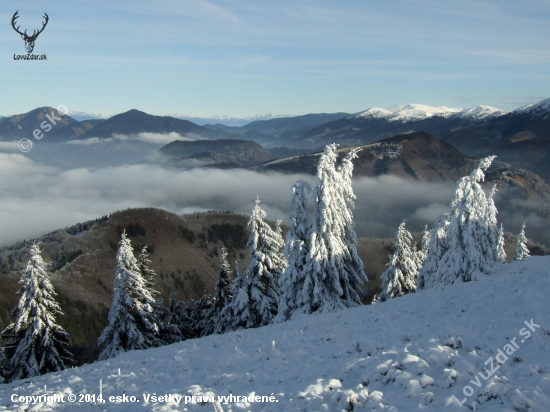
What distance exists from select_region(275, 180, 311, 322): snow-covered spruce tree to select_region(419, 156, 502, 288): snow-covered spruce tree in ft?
28.7

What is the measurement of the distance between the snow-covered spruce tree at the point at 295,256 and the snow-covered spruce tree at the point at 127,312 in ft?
41.7

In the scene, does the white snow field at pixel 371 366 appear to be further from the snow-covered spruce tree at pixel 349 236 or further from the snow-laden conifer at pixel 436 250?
the snow-covered spruce tree at pixel 349 236

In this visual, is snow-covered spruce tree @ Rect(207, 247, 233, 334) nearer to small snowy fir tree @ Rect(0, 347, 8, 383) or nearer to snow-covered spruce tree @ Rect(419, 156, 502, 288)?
small snowy fir tree @ Rect(0, 347, 8, 383)

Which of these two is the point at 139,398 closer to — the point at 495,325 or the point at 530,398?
the point at 530,398

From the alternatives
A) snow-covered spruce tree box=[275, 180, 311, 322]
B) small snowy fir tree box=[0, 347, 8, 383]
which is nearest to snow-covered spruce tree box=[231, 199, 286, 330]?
snow-covered spruce tree box=[275, 180, 311, 322]

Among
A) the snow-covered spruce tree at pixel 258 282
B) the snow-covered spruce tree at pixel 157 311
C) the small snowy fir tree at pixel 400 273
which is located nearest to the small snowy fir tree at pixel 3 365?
the snow-covered spruce tree at pixel 157 311

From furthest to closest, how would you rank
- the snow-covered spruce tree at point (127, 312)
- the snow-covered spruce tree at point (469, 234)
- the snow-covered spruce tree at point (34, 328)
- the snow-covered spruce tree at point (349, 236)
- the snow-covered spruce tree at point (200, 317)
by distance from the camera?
the snow-covered spruce tree at point (200, 317), the snow-covered spruce tree at point (127, 312), the snow-covered spruce tree at point (34, 328), the snow-covered spruce tree at point (349, 236), the snow-covered spruce tree at point (469, 234)

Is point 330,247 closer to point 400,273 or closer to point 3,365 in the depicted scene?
point 400,273

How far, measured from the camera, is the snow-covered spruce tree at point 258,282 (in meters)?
28.4

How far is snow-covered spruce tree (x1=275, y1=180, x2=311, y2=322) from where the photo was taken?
23297mm

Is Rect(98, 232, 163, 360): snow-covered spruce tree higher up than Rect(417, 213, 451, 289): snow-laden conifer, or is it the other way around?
Rect(417, 213, 451, 289): snow-laden conifer

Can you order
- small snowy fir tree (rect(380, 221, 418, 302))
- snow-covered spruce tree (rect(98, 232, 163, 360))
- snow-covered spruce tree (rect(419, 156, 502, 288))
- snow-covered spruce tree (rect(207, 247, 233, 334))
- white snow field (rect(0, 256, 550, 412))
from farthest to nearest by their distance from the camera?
snow-covered spruce tree (rect(207, 247, 233, 334)) < small snowy fir tree (rect(380, 221, 418, 302)) < snow-covered spruce tree (rect(98, 232, 163, 360)) < snow-covered spruce tree (rect(419, 156, 502, 288)) < white snow field (rect(0, 256, 550, 412))

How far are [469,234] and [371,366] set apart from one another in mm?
14304

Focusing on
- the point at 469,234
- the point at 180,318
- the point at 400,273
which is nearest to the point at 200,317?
the point at 180,318
